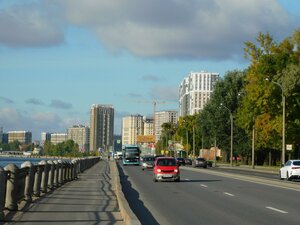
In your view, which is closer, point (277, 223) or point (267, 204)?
point (277, 223)

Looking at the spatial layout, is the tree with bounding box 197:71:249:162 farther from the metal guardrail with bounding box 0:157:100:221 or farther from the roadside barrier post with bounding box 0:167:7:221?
the roadside barrier post with bounding box 0:167:7:221

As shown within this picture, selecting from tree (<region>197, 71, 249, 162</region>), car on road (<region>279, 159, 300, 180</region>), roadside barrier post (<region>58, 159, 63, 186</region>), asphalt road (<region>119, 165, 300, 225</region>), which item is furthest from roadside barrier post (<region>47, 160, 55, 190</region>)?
tree (<region>197, 71, 249, 162</region>)

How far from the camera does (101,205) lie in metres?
19.2

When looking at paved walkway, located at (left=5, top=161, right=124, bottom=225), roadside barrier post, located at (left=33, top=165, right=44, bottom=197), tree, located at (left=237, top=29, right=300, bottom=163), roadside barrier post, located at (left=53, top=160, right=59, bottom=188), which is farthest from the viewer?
tree, located at (left=237, top=29, right=300, bottom=163)

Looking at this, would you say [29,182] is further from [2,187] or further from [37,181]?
[2,187]

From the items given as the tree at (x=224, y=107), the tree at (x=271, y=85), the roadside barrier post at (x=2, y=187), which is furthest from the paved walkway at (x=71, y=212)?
the tree at (x=224, y=107)

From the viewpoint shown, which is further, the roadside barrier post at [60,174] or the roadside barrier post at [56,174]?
the roadside barrier post at [60,174]

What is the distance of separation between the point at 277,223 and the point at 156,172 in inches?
943

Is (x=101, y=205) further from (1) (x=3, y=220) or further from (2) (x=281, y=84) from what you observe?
(2) (x=281, y=84)

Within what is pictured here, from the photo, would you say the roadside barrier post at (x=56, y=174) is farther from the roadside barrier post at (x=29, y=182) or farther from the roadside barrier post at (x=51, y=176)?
the roadside barrier post at (x=29, y=182)

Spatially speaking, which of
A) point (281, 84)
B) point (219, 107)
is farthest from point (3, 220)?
point (219, 107)

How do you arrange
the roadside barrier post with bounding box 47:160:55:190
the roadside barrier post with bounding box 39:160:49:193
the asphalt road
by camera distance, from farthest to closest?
the roadside barrier post with bounding box 47:160:55:190
the roadside barrier post with bounding box 39:160:49:193
the asphalt road

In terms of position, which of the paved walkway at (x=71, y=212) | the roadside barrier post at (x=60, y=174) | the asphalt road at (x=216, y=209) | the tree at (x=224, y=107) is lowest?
the asphalt road at (x=216, y=209)

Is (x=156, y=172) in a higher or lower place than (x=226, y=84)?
lower
